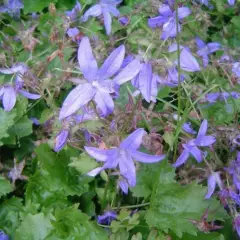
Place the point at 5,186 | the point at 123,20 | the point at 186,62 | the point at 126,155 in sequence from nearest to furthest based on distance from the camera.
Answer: the point at 126,155 → the point at 186,62 → the point at 5,186 → the point at 123,20

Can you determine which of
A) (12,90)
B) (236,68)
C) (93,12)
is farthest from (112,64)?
(93,12)

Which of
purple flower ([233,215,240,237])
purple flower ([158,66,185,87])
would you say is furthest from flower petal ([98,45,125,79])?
purple flower ([233,215,240,237])

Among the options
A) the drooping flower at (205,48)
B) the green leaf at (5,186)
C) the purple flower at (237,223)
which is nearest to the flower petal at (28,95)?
the green leaf at (5,186)

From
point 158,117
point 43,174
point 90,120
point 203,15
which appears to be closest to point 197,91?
point 158,117

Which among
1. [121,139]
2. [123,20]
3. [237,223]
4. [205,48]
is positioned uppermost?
[121,139]

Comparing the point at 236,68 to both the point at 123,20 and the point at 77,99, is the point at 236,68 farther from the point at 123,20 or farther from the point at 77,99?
the point at 77,99

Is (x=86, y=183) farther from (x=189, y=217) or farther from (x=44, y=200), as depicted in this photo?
(x=189, y=217)

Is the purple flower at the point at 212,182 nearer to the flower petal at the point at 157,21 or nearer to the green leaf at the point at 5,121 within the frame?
the flower petal at the point at 157,21
